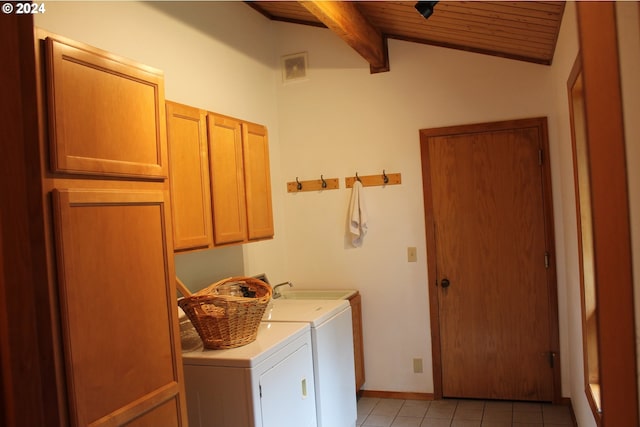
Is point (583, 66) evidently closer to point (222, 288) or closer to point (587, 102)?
point (587, 102)

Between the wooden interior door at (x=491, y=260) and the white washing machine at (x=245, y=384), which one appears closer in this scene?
the white washing machine at (x=245, y=384)

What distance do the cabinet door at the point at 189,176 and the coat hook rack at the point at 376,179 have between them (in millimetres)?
1674

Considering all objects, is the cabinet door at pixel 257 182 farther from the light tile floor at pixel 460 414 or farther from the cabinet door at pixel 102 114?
the light tile floor at pixel 460 414

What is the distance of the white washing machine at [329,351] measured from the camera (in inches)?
105

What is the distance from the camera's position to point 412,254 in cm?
383

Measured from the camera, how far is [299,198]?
4156 mm

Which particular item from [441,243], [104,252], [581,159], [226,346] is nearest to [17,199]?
[104,252]

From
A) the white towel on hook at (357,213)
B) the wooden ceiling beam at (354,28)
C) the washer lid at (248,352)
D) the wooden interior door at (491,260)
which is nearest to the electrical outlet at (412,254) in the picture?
the wooden interior door at (491,260)

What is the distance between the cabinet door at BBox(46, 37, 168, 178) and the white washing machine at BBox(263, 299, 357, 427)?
4.55 feet

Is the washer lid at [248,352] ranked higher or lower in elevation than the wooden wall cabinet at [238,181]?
lower

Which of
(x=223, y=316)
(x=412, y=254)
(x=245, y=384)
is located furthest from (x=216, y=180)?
(x=412, y=254)

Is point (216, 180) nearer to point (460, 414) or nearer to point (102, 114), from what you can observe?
point (102, 114)

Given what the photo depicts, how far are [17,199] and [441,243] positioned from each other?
3199 mm

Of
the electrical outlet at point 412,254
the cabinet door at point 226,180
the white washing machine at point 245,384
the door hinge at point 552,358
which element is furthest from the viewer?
the electrical outlet at point 412,254
